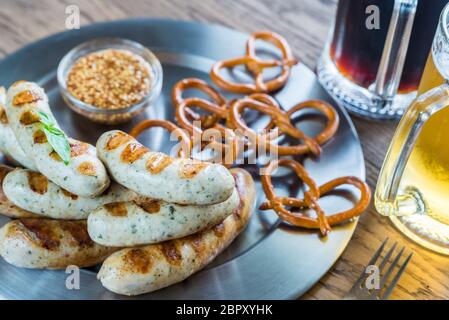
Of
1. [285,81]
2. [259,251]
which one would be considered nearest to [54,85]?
[285,81]

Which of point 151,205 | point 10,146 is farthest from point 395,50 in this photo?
point 10,146

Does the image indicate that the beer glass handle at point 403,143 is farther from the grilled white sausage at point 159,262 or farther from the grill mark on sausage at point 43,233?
the grill mark on sausage at point 43,233

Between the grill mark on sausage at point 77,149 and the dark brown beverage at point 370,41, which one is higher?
the dark brown beverage at point 370,41

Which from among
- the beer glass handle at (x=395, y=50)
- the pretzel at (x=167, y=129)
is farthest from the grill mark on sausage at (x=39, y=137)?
the beer glass handle at (x=395, y=50)

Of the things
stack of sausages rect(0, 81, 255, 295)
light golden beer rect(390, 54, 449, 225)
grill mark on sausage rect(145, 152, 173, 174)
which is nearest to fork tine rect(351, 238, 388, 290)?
light golden beer rect(390, 54, 449, 225)

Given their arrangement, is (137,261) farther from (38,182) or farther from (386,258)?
(386,258)

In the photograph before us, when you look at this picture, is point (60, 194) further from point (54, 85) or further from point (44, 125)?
point (54, 85)

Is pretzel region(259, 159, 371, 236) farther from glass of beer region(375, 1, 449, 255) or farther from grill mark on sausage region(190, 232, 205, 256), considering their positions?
grill mark on sausage region(190, 232, 205, 256)
